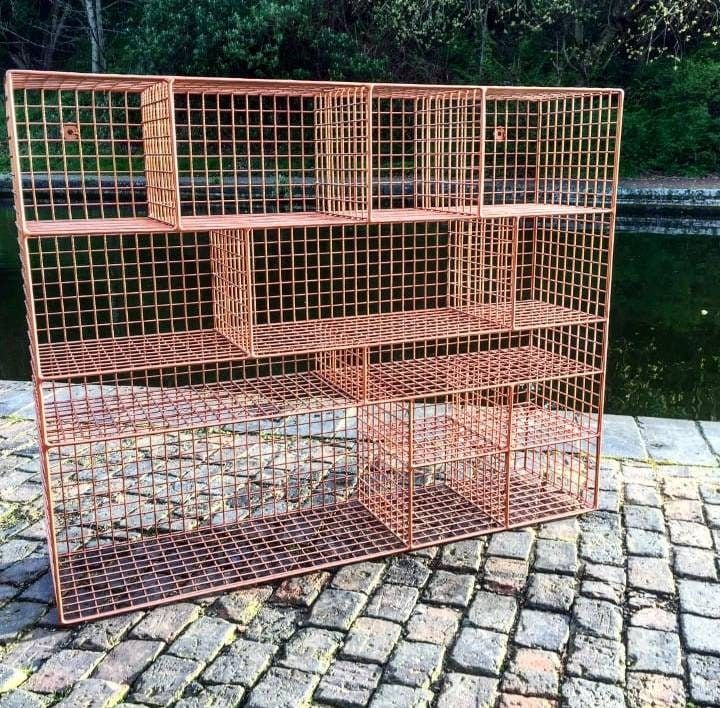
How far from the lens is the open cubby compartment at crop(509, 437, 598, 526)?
394 cm

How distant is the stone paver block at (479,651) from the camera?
280 cm

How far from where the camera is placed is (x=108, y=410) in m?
3.50

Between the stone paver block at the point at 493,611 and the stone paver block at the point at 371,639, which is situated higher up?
the stone paver block at the point at 371,639

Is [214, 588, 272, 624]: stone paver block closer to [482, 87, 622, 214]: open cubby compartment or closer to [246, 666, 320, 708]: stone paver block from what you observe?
[246, 666, 320, 708]: stone paver block

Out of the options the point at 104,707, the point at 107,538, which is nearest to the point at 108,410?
the point at 107,538

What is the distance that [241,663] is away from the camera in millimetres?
2811

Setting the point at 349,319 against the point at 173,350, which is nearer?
the point at 173,350

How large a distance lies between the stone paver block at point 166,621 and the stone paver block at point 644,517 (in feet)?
6.33

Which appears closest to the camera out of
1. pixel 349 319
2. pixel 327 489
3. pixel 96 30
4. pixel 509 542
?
pixel 509 542

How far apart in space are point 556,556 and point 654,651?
697 mm

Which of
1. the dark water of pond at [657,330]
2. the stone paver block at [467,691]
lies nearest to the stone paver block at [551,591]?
the stone paver block at [467,691]

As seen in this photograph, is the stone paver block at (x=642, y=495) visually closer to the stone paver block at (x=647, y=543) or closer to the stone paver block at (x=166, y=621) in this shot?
the stone paver block at (x=647, y=543)

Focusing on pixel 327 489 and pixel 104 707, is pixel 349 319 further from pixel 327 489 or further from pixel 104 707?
pixel 104 707

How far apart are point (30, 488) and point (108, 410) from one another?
99 centimetres
